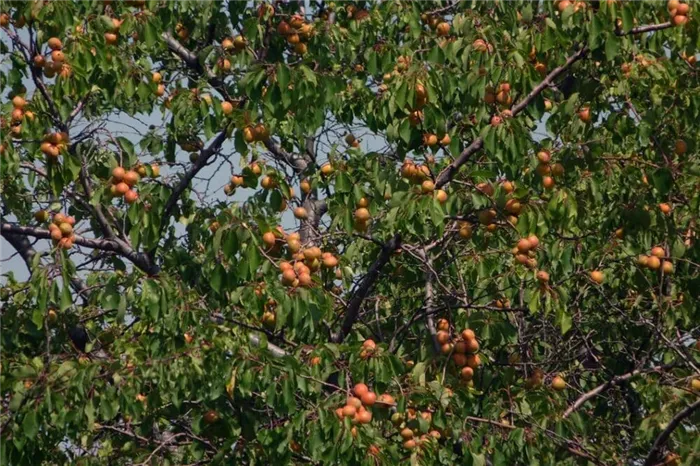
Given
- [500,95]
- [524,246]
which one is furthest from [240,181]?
[524,246]

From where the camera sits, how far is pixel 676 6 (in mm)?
5910

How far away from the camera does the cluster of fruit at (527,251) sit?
19.6ft

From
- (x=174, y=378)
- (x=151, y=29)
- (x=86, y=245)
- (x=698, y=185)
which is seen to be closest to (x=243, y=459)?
(x=174, y=378)

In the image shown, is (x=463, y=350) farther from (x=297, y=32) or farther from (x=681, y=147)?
(x=297, y=32)

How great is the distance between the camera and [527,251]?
A: 19.7ft

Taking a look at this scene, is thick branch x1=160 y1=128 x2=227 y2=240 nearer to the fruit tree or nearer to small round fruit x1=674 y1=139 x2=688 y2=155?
the fruit tree

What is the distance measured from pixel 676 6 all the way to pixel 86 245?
3054mm

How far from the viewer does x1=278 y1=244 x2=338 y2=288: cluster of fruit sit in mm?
5477

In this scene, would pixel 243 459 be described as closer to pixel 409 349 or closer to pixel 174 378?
pixel 174 378

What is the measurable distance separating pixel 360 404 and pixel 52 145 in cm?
184

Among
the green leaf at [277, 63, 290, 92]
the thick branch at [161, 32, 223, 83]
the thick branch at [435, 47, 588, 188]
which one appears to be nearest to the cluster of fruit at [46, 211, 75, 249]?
the green leaf at [277, 63, 290, 92]

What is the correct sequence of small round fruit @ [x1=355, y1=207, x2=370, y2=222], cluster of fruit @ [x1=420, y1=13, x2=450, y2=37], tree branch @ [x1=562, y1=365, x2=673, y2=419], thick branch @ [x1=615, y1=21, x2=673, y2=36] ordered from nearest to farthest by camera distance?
thick branch @ [x1=615, y1=21, x2=673, y2=36] → small round fruit @ [x1=355, y1=207, x2=370, y2=222] → tree branch @ [x1=562, y1=365, x2=673, y2=419] → cluster of fruit @ [x1=420, y1=13, x2=450, y2=37]

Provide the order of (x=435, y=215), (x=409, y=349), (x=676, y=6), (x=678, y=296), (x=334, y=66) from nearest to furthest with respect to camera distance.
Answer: (x=435, y=215)
(x=676, y=6)
(x=678, y=296)
(x=409, y=349)
(x=334, y=66)

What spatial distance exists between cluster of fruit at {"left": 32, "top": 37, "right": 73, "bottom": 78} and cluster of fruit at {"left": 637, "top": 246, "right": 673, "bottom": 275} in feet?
9.94
